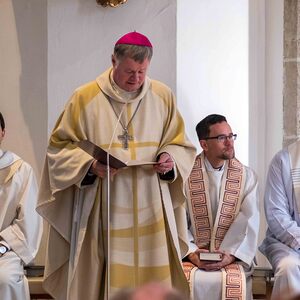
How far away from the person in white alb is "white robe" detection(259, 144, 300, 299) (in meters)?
1.70

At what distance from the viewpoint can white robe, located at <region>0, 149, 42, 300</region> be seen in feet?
18.5

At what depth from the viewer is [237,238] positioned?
5.72 meters

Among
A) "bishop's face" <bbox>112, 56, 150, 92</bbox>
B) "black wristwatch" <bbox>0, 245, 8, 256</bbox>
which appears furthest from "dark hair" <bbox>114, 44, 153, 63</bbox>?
"black wristwatch" <bbox>0, 245, 8, 256</bbox>

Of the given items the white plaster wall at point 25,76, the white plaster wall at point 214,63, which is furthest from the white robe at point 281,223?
the white plaster wall at point 25,76

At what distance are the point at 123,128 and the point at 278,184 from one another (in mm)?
1632

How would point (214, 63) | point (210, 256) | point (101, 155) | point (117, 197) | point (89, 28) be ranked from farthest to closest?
point (214, 63)
point (89, 28)
point (210, 256)
point (117, 197)
point (101, 155)

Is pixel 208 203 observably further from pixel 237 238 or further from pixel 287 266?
pixel 287 266

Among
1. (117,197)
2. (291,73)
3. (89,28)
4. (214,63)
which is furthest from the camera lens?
(291,73)

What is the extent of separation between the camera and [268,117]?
693 cm

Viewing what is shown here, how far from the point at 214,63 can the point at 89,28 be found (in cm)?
117

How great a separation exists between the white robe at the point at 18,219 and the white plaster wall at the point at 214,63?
1386 millimetres

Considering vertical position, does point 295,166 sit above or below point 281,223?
above

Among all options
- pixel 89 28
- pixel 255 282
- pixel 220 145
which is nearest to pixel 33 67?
pixel 89 28

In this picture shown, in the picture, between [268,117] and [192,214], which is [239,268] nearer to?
[192,214]
